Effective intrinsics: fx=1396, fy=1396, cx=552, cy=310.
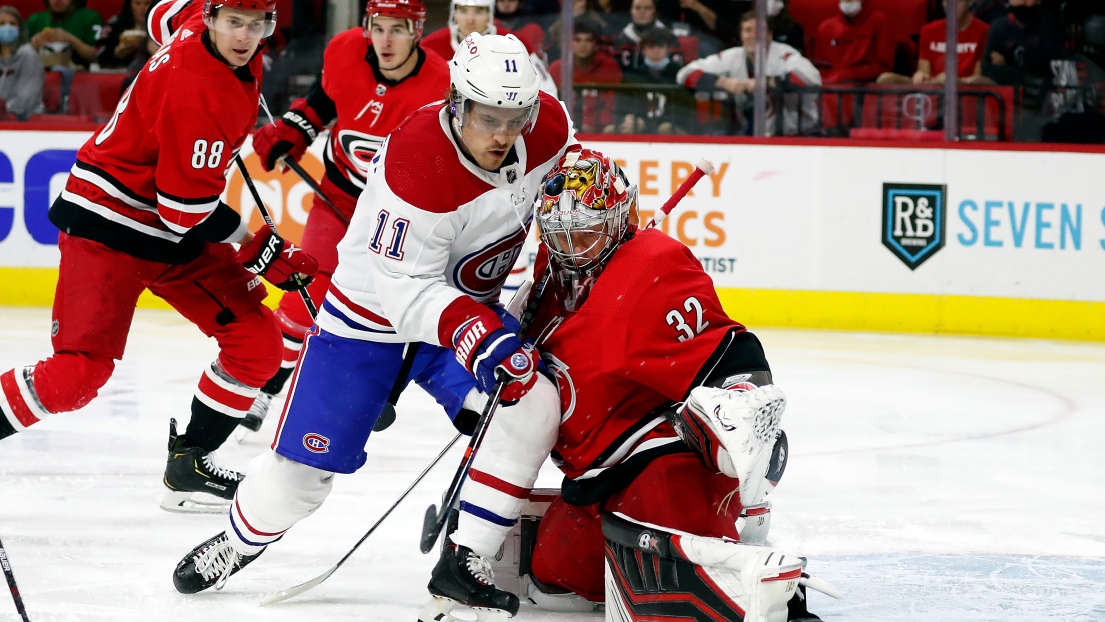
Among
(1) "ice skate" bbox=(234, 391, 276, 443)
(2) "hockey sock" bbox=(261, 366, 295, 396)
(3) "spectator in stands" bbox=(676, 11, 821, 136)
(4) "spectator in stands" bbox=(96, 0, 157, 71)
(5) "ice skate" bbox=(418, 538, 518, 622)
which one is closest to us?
(5) "ice skate" bbox=(418, 538, 518, 622)

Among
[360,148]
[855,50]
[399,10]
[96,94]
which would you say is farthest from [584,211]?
[96,94]

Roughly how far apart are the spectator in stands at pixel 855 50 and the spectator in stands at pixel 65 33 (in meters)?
3.35

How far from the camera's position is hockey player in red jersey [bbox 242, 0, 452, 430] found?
401 cm

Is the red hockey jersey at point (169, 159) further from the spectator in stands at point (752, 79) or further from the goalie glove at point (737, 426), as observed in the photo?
the spectator in stands at point (752, 79)

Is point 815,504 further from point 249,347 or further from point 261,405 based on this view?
point 261,405

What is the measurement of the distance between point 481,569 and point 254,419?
75.7 inches

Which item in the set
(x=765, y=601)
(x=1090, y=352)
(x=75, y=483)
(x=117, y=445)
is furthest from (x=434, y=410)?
(x=1090, y=352)

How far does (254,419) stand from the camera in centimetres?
402

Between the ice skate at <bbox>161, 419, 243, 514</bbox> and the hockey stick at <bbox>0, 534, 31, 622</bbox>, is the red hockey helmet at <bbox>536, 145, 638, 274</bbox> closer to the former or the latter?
the hockey stick at <bbox>0, 534, 31, 622</bbox>

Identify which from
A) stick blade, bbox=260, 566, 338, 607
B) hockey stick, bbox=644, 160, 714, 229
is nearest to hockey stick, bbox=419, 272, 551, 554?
stick blade, bbox=260, 566, 338, 607

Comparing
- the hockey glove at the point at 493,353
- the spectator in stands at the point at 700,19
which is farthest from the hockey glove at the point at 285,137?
the spectator in stands at the point at 700,19

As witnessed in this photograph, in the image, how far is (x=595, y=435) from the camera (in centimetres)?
240

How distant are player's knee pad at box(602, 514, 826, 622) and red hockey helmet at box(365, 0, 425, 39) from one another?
1996mm

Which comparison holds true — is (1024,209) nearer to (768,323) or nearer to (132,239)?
(768,323)
